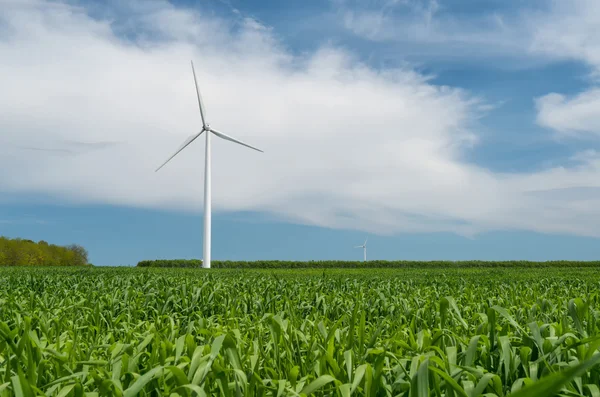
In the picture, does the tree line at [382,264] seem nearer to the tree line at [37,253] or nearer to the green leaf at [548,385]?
the tree line at [37,253]

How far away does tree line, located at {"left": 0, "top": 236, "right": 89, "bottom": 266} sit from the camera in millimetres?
87625

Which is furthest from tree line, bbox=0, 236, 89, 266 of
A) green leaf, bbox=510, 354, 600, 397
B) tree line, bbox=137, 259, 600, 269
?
green leaf, bbox=510, 354, 600, 397

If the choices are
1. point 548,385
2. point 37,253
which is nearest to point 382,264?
point 548,385

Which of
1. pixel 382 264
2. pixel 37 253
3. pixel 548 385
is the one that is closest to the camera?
pixel 548 385

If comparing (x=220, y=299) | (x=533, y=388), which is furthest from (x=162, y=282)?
(x=533, y=388)

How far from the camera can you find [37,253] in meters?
92.9

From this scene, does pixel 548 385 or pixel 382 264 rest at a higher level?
pixel 548 385

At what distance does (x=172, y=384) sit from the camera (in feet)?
10.3

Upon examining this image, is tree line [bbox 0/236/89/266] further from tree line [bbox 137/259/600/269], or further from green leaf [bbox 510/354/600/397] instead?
green leaf [bbox 510/354/600/397]

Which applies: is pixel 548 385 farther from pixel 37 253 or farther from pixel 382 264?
pixel 37 253

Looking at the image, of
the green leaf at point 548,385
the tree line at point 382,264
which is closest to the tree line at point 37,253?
the tree line at point 382,264

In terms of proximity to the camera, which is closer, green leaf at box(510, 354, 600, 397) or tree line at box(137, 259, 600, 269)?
green leaf at box(510, 354, 600, 397)

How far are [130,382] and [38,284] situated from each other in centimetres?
1350

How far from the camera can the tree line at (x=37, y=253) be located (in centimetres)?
8762
